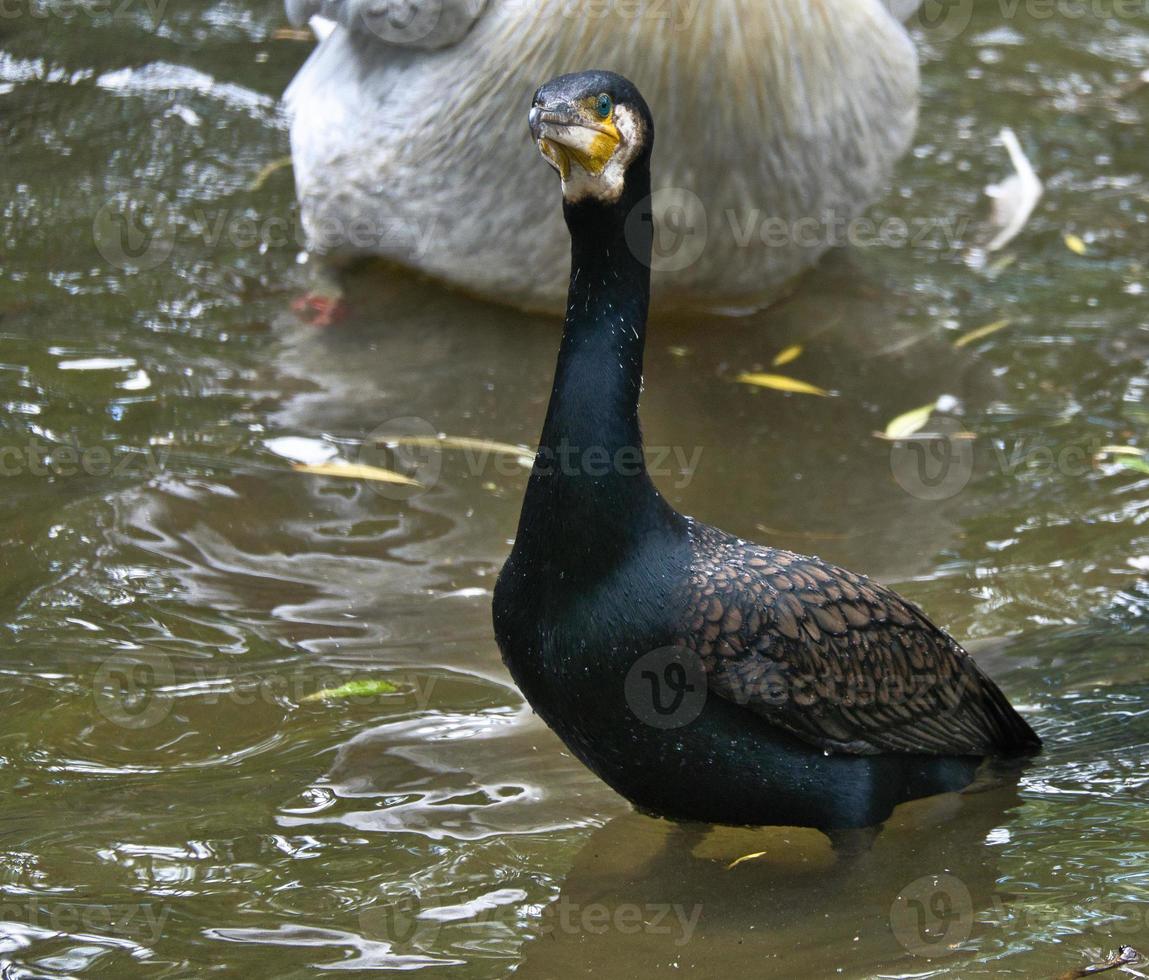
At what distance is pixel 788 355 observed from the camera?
572 centimetres

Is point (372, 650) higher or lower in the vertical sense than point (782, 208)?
lower

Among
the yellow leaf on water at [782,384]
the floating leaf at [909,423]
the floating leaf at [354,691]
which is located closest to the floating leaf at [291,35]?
the yellow leaf on water at [782,384]

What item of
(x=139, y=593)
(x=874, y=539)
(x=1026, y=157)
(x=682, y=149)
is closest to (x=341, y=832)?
(x=139, y=593)

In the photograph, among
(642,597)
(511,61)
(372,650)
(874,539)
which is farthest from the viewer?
(511,61)

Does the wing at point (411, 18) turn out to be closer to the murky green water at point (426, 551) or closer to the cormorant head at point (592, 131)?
the murky green water at point (426, 551)

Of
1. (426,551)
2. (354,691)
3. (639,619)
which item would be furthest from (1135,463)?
(354,691)

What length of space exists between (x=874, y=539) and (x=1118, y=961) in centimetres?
200

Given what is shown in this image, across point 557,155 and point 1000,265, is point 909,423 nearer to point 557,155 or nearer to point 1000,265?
point 1000,265

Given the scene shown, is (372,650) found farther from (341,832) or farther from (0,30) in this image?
(0,30)

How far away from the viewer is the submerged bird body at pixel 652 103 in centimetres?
502

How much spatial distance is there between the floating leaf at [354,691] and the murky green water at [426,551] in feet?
0.10

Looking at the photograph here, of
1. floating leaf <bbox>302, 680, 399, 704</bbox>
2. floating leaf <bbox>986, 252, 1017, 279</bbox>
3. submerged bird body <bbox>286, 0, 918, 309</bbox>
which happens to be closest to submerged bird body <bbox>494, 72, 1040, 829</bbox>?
floating leaf <bbox>302, 680, 399, 704</bbox>

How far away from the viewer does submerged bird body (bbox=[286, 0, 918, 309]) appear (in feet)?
16.5

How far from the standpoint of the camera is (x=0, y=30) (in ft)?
23.9
